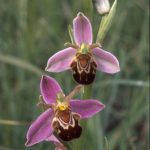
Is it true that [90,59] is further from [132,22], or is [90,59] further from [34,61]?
[132,22]

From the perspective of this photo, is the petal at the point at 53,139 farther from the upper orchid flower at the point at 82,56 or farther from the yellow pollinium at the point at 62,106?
the upper orchid flower at the point at 82,56

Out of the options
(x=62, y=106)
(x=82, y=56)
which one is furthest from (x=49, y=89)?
(x=82, y=56)

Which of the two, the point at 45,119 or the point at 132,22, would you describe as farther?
the point at 132,22

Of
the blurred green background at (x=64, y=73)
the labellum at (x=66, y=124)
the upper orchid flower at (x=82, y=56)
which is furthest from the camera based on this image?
the blurred green background at (x=64, y=73)

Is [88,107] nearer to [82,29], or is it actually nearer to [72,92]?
[72,92]

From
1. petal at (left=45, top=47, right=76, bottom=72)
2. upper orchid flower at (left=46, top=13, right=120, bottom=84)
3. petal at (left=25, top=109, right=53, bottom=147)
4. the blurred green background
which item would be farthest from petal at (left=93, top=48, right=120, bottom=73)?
the blurred green background

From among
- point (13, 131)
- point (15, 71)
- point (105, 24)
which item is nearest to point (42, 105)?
point (105, 24)

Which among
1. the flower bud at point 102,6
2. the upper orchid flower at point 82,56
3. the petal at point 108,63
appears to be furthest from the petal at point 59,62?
the flower bud at point 102,6
